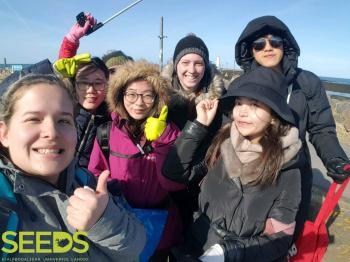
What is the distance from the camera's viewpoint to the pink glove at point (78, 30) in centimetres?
361

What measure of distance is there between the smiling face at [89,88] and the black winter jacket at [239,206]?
3.81ft

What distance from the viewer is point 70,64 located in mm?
2805

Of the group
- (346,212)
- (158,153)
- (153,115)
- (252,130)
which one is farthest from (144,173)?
(346,212)

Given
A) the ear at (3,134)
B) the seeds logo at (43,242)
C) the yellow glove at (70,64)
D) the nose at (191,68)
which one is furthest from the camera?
the nose at (191,68)

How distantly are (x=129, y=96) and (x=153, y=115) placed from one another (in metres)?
0.28

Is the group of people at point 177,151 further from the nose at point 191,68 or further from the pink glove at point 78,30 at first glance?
the pink glove at point 78,30

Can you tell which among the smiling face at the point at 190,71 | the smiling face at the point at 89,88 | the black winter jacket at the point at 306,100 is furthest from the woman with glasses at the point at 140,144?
the black winter jacket at the point at 306,100

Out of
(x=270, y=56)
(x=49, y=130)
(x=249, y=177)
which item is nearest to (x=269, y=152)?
(x=249, y=177)

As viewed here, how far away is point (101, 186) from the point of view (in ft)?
4.31

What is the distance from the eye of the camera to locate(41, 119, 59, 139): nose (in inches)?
52.4

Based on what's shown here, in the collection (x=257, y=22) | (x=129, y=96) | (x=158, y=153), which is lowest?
(x=158, y=153)

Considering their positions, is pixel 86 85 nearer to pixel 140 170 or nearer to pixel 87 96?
pixel 87 96

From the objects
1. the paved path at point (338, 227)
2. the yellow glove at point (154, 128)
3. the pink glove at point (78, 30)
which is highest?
the pink glove at point (78, 30)

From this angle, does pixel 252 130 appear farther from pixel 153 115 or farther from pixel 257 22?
pixel 257 22
